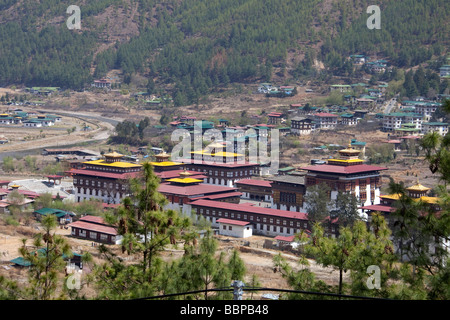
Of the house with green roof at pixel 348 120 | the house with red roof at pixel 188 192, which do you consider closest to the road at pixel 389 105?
the house with green roof at pixel 348 120

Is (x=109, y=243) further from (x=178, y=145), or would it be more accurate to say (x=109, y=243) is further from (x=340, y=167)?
(x=178, y=145)

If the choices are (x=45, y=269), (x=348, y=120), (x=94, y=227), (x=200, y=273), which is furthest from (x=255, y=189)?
(x=45, y=269)

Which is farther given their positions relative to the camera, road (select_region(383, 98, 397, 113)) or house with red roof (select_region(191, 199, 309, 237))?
road (select_region(383, 98, 397, 113))

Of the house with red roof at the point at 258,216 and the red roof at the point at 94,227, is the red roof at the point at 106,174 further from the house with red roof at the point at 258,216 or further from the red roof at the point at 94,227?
the red roof at the point at 94,227

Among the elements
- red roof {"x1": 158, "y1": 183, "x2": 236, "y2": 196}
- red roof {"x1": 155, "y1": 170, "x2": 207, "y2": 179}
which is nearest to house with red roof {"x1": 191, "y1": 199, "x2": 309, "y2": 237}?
red roof {"x1": 158, "y1": 183, "x2": 236, "y2": 196}

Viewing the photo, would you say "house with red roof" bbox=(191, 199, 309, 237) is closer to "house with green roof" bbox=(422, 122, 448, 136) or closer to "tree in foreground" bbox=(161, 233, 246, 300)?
"tree in foreground" bbox=(161, 233, 246, 300)

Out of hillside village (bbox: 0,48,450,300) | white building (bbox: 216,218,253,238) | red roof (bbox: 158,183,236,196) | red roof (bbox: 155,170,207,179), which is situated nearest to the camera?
white building (bbox: 216,218,253,238)

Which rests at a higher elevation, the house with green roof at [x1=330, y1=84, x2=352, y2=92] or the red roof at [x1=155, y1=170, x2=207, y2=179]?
the house with green roof at [x1=330, y1=84, x2=352, y2=92]

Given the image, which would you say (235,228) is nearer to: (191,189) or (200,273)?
(191,189)
